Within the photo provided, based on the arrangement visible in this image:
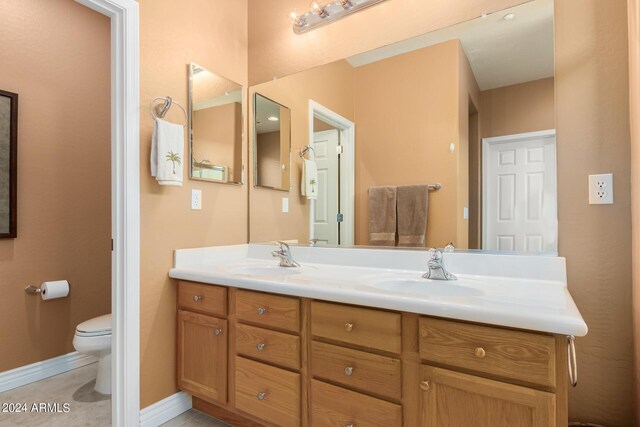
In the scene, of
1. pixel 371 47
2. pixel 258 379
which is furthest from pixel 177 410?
pixel 371 47

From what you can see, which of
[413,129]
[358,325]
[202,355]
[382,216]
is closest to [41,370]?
[202,355]

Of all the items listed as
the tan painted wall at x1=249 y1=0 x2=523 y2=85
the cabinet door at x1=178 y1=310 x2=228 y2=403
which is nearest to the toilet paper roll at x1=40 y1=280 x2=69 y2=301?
the cabinet door at x1=178 y1=310 x2=228 y2=403

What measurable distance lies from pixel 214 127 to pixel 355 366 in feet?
5.15

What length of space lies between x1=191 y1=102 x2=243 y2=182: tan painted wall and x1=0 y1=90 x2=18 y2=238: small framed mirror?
1.28 m

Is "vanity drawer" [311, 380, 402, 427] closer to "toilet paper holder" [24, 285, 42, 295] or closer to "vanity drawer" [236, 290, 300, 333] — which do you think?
"vanity drawer" [236, 290, 300, 333]

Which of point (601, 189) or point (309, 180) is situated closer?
point (601, 189)

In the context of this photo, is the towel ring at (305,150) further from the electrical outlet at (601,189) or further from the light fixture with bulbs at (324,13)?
the electrical outlet at (601,189)

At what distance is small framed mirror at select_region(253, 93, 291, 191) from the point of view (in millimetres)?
2225

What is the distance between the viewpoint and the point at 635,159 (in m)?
1.17

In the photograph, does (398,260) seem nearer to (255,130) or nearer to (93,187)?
(255,130)

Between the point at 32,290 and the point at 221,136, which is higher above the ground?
the point at 221,136

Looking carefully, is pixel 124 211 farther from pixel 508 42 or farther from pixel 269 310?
pixel 508 42

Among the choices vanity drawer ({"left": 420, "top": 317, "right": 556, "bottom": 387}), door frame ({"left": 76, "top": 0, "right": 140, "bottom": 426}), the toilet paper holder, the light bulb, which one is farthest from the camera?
the toilet paper holder

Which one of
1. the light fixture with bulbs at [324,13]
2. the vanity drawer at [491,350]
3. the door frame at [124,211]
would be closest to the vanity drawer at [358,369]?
the vanity drawer at [491,350]
